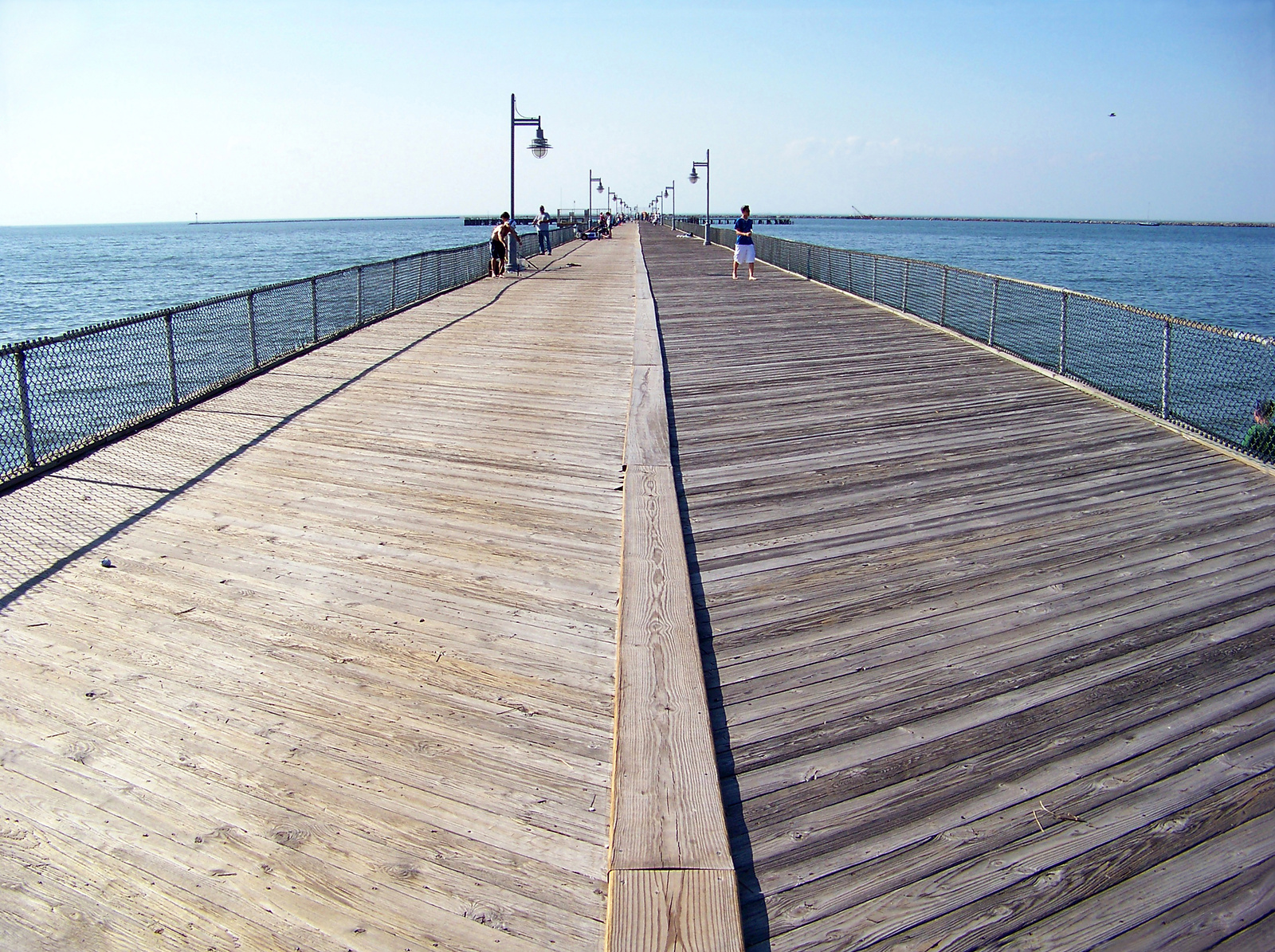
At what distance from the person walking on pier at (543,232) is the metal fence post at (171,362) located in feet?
87.5

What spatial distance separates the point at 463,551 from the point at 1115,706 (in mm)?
3577

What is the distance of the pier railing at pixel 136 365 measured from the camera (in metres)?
7.79

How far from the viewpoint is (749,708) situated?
405 cm

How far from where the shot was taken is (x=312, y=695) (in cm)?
409

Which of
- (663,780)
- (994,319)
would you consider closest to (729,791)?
(663,780)

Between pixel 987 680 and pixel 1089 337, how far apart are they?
14.9 meters

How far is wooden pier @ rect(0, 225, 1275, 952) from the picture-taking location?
117 inches

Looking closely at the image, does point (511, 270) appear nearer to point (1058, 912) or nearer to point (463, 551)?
point (463, 551)

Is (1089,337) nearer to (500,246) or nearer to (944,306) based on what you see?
(944,306)

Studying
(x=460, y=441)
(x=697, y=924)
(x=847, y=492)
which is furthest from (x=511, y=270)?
(x=697, y=924)

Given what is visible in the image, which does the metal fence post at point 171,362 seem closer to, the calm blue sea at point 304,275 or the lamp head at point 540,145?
the lamp head at point 540,145

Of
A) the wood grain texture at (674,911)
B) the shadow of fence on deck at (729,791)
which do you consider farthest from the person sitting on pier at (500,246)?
the wood grain texture at (674,911)

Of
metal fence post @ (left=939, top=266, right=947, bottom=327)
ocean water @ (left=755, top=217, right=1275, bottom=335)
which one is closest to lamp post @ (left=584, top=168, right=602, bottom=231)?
ocean water @ (left=755, top=217, right=1275, bottom=335)

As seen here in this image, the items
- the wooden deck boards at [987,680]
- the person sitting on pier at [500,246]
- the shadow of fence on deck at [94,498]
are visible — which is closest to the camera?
the wooden deck boards at [987,680]
